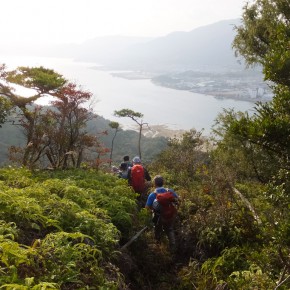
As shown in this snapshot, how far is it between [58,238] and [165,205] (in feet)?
10.7

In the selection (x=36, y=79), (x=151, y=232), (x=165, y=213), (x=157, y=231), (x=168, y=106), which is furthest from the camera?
(x=168, y=106)

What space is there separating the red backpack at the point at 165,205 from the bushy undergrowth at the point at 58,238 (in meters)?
0.53

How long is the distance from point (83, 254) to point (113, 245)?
2.87ft

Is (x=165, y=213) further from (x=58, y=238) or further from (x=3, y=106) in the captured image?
(x=3, y=106)

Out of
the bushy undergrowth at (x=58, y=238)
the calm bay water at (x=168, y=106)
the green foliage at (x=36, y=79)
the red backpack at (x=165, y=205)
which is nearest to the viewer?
the bushy undergrowth at (x=58, y=238)

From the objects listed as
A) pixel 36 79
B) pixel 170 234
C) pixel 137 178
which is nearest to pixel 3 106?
pixel 36 79

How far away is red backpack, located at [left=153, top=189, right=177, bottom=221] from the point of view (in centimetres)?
649

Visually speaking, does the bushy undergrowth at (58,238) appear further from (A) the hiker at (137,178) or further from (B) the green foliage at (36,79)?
(B) the green foliage at (36,79)

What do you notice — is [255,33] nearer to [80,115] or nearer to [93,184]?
A: [80,115]

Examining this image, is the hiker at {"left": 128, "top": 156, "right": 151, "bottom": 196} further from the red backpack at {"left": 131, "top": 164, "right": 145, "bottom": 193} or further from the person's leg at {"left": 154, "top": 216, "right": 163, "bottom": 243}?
the person's leg at {"left": 154, "top": 216, "right": 163, "bottom": 243}

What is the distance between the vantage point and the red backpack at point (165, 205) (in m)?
6.49

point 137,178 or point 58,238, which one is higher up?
point 58,238

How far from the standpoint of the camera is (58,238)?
3582mm

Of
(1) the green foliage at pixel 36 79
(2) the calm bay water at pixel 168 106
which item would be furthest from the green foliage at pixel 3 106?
(2) the calm bay water at pixel 168 106
